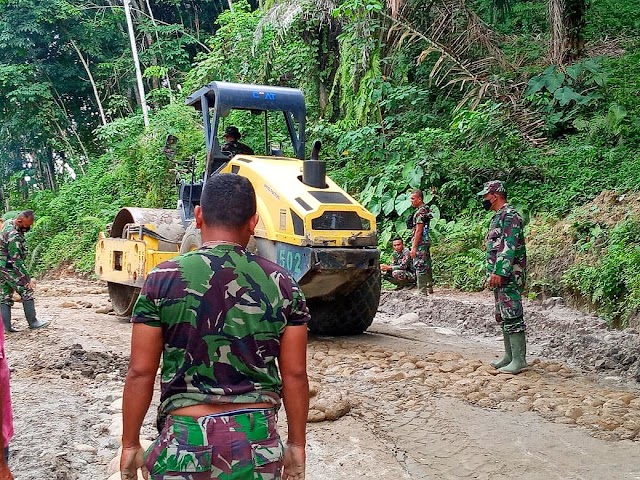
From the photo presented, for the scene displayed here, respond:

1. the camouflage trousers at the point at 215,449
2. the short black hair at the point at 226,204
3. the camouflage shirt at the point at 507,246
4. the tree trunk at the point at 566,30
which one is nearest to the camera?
the camouflage trousers at the point at 215,449

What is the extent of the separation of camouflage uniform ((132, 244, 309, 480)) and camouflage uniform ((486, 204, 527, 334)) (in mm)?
4282

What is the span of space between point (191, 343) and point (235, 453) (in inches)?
14.0

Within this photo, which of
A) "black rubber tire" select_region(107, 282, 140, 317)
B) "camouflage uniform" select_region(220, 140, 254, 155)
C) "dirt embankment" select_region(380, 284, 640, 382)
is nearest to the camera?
"dirt embankment" select_region(380, 284, 640, 382)

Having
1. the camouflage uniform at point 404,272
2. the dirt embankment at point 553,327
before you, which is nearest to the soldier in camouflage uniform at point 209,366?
the dirt embankment at point 553,327

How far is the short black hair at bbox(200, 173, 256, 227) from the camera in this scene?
233cm

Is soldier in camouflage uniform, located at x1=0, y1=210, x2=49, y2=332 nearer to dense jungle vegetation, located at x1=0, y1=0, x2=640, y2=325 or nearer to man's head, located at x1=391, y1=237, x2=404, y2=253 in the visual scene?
dense jungle vegetation, located at x1=0, y1=0, x2=640, y2=325

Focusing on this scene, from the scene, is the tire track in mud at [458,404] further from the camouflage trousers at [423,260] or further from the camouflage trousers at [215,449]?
the camouflage trousers at [423,260]

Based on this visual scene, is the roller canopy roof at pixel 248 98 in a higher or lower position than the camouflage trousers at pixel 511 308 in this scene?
higher

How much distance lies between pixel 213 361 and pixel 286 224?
458 cm

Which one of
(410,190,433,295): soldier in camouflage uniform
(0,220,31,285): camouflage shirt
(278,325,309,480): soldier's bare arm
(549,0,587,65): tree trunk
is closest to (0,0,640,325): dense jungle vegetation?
(549,0,587,65): tree trunk

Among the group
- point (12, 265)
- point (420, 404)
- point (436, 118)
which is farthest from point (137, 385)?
point (436, 118)

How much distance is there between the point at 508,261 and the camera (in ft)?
20.2

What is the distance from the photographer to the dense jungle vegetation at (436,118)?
1002 cm

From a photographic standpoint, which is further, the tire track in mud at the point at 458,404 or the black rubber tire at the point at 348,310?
the black rubber tire at the point at 348,310
